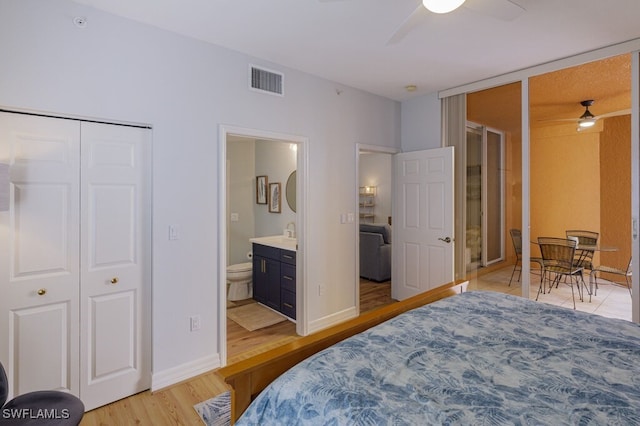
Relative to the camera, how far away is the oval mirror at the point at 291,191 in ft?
15.5

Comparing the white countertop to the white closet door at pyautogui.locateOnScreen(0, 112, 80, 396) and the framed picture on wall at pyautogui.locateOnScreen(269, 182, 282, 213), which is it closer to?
the framed picture on wall at pyautogui.locateOnScreen(269, 182, 282, 213)

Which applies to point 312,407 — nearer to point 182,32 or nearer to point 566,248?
point 182,32

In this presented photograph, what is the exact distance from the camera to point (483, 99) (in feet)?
12.1

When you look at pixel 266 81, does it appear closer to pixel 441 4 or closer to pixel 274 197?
pixel 441 4

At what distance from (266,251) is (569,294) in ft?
10.4

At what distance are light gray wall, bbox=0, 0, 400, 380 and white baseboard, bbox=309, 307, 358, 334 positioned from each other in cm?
7

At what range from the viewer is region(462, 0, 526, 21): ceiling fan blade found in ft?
5.69

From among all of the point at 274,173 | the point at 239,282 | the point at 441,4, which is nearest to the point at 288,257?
the point at 239,282

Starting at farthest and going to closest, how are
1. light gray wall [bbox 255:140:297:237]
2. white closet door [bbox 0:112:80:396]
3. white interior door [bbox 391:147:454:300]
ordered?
light gray wall [bbox 255:140:297:237], white interior door [bbox 391:147:454:300], white closet door [bbox 0:112:80:396]

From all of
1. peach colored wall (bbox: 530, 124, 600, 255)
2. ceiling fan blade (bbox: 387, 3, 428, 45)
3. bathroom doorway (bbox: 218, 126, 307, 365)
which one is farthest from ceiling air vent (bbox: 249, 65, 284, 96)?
peach colored wall (bbox: 530, 124, 600, 255)

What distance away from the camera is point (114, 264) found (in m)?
2.32

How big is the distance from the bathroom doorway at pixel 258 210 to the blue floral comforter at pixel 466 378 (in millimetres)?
1916

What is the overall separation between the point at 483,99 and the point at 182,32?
10.1 ft

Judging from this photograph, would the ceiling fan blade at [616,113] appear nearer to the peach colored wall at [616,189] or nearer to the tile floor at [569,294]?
the peach colored wall at [616,189]
